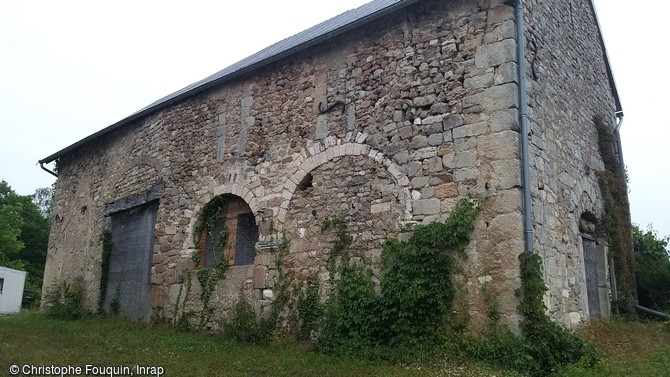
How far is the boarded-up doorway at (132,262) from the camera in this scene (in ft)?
34.5

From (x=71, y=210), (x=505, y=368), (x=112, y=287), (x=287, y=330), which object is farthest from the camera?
(x=71, y=210)

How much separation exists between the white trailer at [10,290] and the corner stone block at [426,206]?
16.5 m

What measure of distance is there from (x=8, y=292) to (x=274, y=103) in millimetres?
15017

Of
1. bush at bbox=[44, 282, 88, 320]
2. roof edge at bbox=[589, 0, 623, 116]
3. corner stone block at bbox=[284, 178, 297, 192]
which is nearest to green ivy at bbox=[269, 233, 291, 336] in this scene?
corner stone block at bbox=[284, 178, 297, 192]

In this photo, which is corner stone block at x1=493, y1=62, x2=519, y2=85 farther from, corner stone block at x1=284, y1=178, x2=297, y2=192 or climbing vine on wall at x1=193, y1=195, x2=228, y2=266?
climbing vine on wall at x1=193, y1=195, x2=228, y2=266

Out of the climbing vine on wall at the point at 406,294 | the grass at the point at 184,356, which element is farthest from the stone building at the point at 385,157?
the grass at the point at 184,356

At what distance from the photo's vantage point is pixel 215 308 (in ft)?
29.3

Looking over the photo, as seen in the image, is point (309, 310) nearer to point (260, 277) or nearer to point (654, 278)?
point (260, 277)

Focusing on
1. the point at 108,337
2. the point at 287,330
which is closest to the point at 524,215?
the point at 287,330

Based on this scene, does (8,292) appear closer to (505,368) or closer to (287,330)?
(287,330)

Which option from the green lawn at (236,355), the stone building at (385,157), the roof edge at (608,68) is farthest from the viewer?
the roof edge at (608,68)

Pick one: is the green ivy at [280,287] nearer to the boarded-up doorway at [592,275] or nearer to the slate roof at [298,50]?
the slate roof at [298,50]

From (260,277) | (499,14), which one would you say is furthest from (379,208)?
(499,14)

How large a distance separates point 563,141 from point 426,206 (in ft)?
8.47
